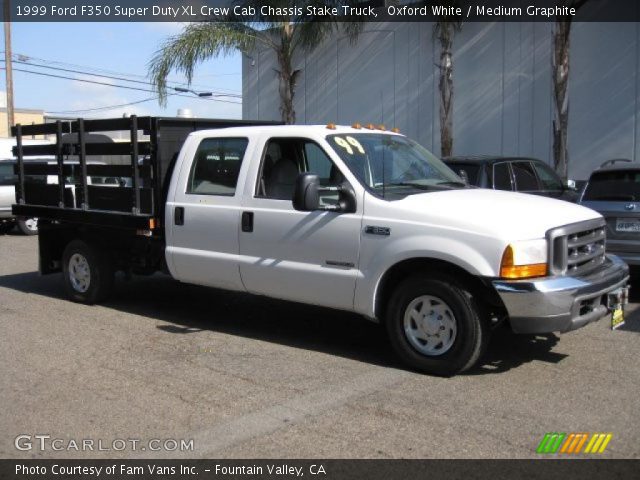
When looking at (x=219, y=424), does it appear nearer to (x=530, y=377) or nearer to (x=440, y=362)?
(x=440, y=362)

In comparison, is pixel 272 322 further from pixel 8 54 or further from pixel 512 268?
pixel 8 54

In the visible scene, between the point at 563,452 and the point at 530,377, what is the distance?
1.35m

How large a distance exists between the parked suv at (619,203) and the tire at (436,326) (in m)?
3.33

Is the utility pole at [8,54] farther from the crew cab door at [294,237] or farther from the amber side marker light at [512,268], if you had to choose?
the amber side marker light at [512,268]

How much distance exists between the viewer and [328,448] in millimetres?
4297

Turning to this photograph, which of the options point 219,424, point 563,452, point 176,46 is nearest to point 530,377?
point 563,452

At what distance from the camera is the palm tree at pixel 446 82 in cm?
1631

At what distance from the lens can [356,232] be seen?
582 cm

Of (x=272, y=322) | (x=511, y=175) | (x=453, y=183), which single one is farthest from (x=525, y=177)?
(x=272, y=322)

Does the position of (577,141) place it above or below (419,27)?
below

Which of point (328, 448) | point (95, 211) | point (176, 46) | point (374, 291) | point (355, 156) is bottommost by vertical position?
point (328, 448)

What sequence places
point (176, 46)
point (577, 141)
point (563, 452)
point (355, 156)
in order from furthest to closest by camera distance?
1. point (176, 46)
2. point (577, 141)
3. point (355, 156)
4. point (563, 452)

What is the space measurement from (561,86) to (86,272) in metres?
10.4
